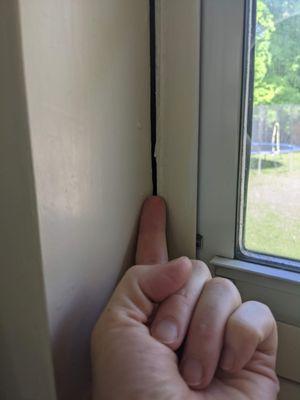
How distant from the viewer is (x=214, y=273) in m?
0.63

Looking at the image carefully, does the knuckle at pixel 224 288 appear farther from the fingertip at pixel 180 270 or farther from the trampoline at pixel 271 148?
the trampoline at pixel 271 148

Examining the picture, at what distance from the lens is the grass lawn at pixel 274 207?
56 centimetres

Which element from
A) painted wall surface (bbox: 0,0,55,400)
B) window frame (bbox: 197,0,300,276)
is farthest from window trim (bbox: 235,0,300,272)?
painted wall surface (bbox: 0,0,55,400)

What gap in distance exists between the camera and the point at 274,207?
58 centimetres

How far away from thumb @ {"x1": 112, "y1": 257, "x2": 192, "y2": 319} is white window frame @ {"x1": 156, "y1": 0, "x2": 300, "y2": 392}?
0.17 m

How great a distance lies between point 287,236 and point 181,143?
23cm

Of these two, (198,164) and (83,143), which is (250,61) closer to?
(198,164)

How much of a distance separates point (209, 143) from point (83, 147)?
0.22 m

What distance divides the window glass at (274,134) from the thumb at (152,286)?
0.65ft

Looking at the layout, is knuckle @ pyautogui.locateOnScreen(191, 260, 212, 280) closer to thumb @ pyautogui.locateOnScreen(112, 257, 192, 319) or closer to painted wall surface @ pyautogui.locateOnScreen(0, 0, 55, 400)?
thumb @ pyautogui.locateOnScreen(112, 257, 192, 319)

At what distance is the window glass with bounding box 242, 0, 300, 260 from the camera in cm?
53

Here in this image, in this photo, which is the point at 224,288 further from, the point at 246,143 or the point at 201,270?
the point at 246,143

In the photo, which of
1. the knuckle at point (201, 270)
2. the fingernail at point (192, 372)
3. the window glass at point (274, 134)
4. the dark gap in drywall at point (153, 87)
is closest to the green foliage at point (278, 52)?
the window glass at point (274, 134)

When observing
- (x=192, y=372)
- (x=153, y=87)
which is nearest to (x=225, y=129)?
(x=153, y=87)
